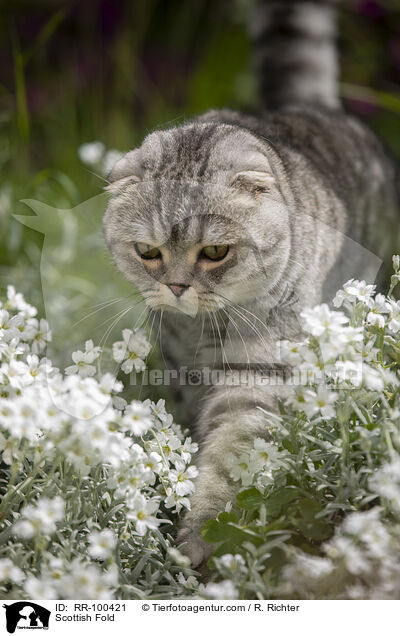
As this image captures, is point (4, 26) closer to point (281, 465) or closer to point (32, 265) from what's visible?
point (32, 265)

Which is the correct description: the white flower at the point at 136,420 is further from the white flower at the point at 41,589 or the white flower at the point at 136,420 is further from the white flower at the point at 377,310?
the white flower at the point at 377,310

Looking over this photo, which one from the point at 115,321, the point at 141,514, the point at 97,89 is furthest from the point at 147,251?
the point at 97,89

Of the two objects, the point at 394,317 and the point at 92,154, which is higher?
the point at 92,154

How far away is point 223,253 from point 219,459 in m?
0.38

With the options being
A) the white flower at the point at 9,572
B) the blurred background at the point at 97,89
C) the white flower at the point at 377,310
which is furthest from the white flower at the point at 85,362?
the blurred background at the point at 97,89

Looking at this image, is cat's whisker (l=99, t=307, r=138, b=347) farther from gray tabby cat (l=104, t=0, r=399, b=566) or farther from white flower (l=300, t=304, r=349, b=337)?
white flower (l=300, t=304, r=349, b=337)

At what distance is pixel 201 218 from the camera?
3.68ft

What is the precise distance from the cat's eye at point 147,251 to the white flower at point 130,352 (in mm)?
147

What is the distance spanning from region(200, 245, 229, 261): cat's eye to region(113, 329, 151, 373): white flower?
7.4 inches

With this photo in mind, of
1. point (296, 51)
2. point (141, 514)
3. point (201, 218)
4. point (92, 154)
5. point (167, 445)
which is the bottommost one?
point (141, 514)

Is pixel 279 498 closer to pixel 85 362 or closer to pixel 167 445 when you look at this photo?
pixel 167 445

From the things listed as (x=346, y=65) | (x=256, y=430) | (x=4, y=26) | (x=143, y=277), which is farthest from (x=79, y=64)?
(x=256, y=430)

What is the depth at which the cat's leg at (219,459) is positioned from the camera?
1112mm
